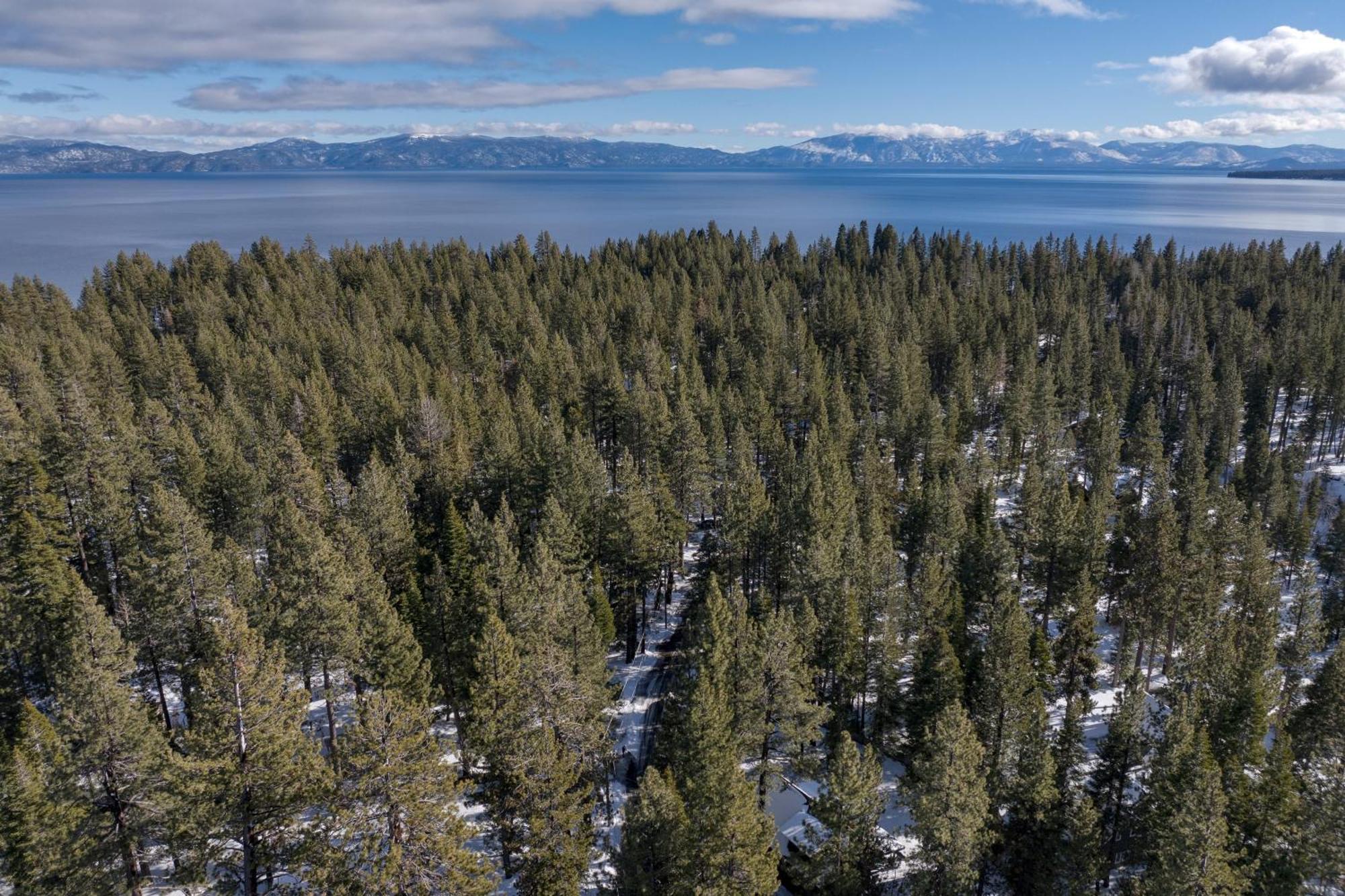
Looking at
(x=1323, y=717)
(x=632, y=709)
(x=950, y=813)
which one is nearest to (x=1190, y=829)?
(x=950, y=813)

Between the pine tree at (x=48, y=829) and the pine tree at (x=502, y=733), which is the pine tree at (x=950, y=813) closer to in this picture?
the pine tree at (x=502, y=733)

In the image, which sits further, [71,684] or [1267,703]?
[1267,703]

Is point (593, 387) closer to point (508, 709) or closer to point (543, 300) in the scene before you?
point (543, 300)

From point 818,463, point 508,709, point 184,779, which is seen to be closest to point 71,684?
point 184,779

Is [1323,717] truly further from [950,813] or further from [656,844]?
[656,844]

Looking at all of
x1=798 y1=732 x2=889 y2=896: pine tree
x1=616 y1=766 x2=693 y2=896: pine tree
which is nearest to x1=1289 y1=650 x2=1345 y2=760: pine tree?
x1=798 y1=732 x2=889 y2=896: pine tree

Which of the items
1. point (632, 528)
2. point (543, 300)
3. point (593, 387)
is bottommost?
point (632, 528)

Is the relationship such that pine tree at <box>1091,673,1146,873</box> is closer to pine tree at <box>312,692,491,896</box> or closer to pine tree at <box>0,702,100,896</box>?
pine tree at <box>312,692,491,896</box>
